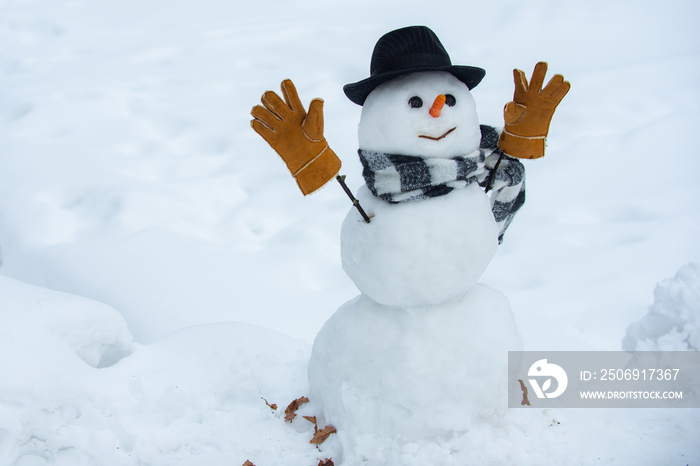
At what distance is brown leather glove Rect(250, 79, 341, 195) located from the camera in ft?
4.14

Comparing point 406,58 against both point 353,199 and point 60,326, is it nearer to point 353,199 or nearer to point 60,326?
point 353,199

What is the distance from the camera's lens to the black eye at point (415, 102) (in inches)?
52.6

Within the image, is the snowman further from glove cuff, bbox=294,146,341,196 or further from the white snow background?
the white snow background

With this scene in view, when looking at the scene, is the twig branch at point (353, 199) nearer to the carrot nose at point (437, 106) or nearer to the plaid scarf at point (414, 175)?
the plaid scarf at point (414, 175)

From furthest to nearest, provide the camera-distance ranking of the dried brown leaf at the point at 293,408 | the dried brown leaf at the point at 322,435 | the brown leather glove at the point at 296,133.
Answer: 1. the dried brown leaf at the point at 293,408
2. the dried brown leaf at the point at 322,435
3. the brown leather glove at the point at 296,133

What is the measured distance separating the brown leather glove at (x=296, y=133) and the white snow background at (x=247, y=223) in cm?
76

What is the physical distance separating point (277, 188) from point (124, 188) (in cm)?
82

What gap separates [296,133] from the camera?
1.28 m

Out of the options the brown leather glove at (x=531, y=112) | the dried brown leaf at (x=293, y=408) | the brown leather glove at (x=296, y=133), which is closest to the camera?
the brown leather glove at (x=296, y=133)

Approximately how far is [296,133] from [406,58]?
1.07ft

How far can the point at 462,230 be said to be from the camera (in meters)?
1.36

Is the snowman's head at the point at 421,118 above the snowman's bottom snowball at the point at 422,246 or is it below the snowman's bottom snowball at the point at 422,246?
above

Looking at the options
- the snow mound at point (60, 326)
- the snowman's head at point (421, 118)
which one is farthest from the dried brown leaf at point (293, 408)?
the snowman's head at point (421, 118)

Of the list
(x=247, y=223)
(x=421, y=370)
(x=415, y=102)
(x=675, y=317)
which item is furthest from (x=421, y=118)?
(x=247, y=223)
